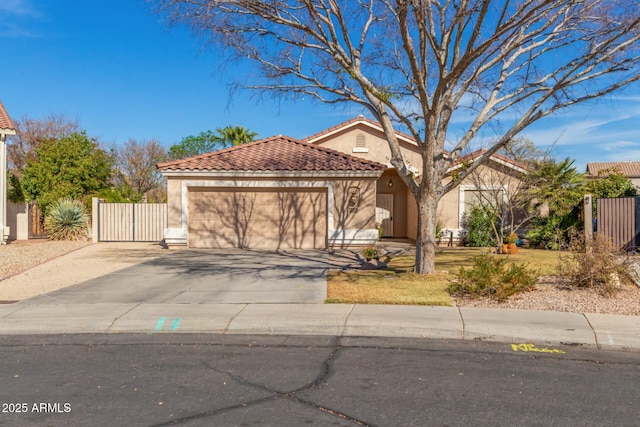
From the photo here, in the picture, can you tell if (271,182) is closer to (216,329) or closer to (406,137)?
(406,137)

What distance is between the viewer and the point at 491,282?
31.8ft

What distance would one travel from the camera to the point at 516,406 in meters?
4.98

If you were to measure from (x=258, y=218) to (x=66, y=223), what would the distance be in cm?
841

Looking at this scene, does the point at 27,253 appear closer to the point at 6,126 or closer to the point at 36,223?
the point at 6,126

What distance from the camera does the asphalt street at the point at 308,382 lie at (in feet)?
15.5

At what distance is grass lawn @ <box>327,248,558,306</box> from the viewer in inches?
379

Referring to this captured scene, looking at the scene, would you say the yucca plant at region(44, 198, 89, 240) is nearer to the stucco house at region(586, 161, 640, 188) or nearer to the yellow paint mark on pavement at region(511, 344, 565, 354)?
the yellow paint mark on pavement at region(511, 344, 565, 354)

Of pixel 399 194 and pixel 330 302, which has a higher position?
pixel 399 194

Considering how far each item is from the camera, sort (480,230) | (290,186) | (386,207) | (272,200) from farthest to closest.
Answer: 1. (386,207)
2. (480,230)
3. (272,200)
4. (290,186)

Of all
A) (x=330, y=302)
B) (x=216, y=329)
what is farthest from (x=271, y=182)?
(x=216, y=329)

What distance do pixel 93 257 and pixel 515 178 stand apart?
15.4 meters

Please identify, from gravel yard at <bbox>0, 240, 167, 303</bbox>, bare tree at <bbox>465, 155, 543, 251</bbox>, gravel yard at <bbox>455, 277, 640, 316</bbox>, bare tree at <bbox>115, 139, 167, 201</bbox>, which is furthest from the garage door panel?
bare tree at <bbox>115, 139, 167, 201</bbox>

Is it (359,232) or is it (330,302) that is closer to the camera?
(330,302)

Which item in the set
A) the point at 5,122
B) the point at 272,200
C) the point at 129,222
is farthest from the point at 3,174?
the point at 272,200
